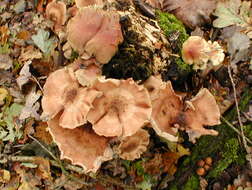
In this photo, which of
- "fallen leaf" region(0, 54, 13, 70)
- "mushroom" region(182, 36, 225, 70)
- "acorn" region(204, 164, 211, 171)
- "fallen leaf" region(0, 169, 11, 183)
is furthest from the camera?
"fallen leaf" region(0, 54, 13, 70)

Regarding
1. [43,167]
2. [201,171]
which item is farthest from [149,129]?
[43,167]

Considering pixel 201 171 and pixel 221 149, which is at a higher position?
pixel 221 149

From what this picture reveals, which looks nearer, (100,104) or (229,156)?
(100,104)

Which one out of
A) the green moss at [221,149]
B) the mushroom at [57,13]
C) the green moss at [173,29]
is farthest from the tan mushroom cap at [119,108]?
the mushroom at [57,13]

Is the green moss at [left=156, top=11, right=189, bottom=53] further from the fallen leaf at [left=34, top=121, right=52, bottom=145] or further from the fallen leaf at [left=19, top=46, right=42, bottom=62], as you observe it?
the fallen leaf at [left=34, top=121, right=52, bottom=145]

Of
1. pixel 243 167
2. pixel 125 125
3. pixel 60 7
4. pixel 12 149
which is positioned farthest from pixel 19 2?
pixel 243 167

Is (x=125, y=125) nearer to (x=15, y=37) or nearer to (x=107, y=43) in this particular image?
(x=107, y=43)

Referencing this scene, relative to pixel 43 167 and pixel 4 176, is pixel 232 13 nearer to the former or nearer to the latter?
pixel 43 167

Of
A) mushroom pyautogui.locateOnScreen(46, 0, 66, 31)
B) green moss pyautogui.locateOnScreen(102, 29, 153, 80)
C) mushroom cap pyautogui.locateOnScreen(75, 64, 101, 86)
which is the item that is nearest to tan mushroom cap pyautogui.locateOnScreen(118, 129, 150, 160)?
green moss pyautogui.locateOnScreen(102, 29, 153, 80)
